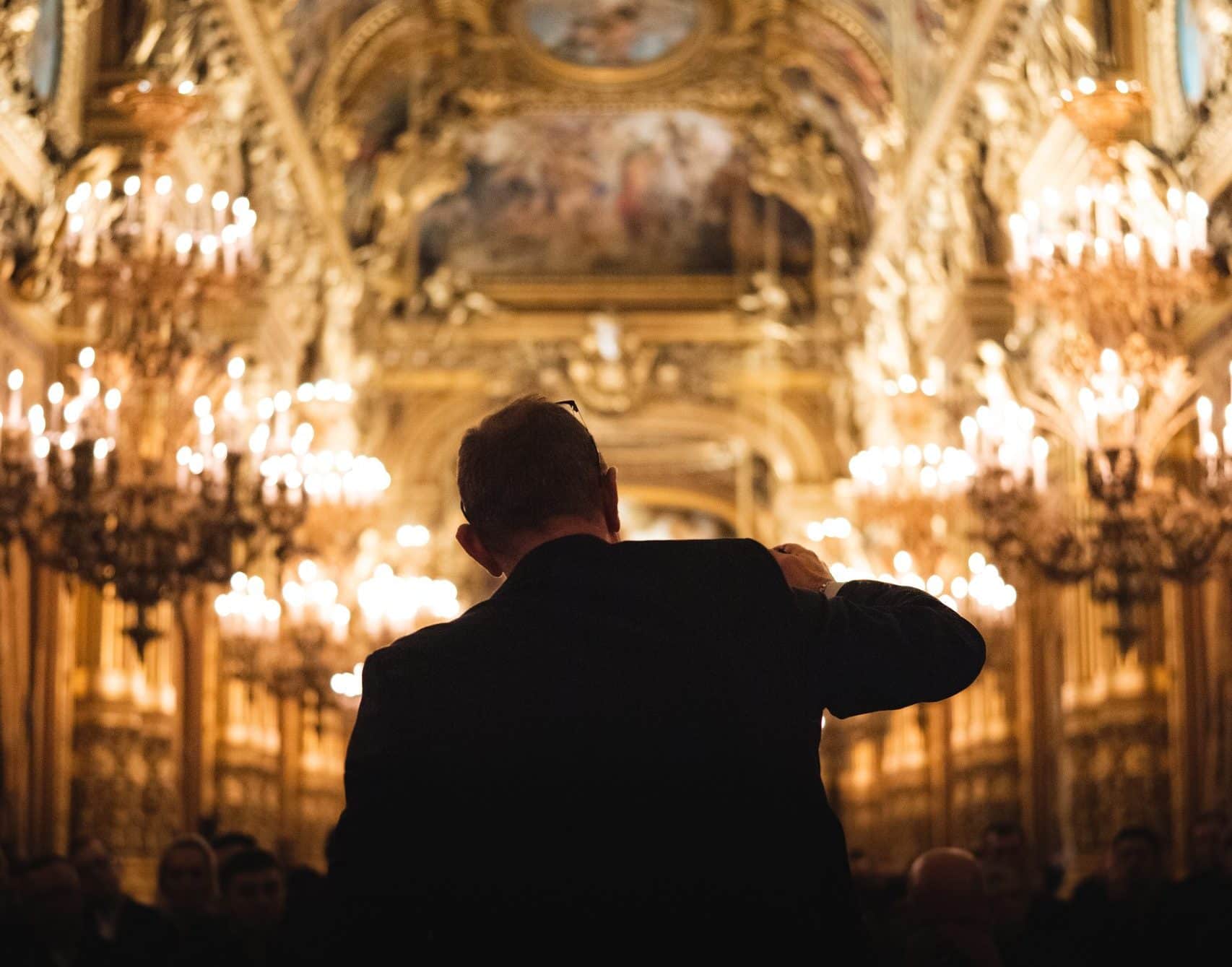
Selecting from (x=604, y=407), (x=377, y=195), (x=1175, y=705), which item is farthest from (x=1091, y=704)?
(x=377, y=195)

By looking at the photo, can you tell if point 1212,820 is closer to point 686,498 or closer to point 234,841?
point 234,841

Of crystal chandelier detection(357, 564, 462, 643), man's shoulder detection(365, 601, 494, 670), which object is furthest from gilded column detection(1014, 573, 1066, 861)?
man's shoulder detection(365, 601, 494, 670)

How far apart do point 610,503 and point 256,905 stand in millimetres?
5374

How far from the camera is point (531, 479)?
273 centimetres

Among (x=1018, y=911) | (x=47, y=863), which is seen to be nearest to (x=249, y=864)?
A: (x=47, y=863)

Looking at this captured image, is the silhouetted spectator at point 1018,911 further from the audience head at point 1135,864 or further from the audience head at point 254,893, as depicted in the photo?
the audience head at point 254,893

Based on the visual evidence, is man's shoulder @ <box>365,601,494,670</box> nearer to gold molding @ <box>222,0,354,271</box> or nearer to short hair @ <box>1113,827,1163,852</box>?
short hair @ <box>1113,827,1163,852</box>

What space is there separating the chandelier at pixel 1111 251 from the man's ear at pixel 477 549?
824cm

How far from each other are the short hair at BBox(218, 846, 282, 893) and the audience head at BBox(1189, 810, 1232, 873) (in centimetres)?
408

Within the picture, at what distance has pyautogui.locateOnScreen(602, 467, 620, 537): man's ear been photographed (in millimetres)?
2797

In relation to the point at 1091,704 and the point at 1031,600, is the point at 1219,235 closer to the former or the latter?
the point at 1091,704

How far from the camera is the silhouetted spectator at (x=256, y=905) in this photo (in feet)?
25.1

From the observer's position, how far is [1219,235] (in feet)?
38.4

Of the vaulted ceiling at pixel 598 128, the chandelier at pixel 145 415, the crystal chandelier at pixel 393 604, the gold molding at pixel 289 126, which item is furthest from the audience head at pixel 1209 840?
the vaulted ceiling at pixel 598 128
